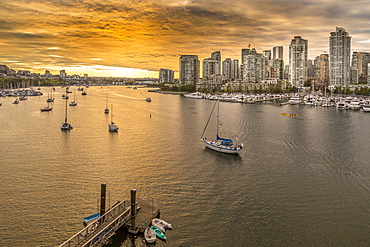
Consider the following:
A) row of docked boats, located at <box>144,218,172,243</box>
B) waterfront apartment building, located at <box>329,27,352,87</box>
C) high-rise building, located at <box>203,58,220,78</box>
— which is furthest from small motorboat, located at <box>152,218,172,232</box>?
high-rise building, located at <box>203,58,220,78</box>

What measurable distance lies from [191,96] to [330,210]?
2956 inches

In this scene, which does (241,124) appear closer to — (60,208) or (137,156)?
(137,156)

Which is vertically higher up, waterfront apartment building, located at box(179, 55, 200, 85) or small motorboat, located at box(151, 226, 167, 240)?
waterfront apartment building, located at box(179, 55, 200, 85)

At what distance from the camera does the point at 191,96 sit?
281 feet

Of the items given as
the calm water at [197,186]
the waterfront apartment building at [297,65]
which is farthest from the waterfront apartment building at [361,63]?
the calm water at [197,186]

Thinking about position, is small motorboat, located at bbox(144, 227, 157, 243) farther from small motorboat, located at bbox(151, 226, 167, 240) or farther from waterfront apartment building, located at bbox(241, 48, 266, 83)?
waterfront apartment building, located at bbox(241, 48, 266, 83)

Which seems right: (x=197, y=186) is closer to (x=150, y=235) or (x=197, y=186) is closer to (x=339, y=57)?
(x=150, y=235)

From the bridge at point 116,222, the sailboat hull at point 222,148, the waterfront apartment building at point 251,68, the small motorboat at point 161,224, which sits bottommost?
the small motorboat at point 161,224

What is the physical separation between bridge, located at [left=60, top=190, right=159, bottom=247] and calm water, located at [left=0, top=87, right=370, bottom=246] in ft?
1.40

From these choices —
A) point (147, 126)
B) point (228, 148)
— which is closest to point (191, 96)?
point (147, 126)

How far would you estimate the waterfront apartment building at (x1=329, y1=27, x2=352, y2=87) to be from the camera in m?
115

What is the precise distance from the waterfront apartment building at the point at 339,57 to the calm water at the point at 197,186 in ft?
338

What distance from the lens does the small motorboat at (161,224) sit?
965 centimetres

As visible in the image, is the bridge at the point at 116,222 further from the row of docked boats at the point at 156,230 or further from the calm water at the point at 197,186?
the calm water at the point at 197,186
